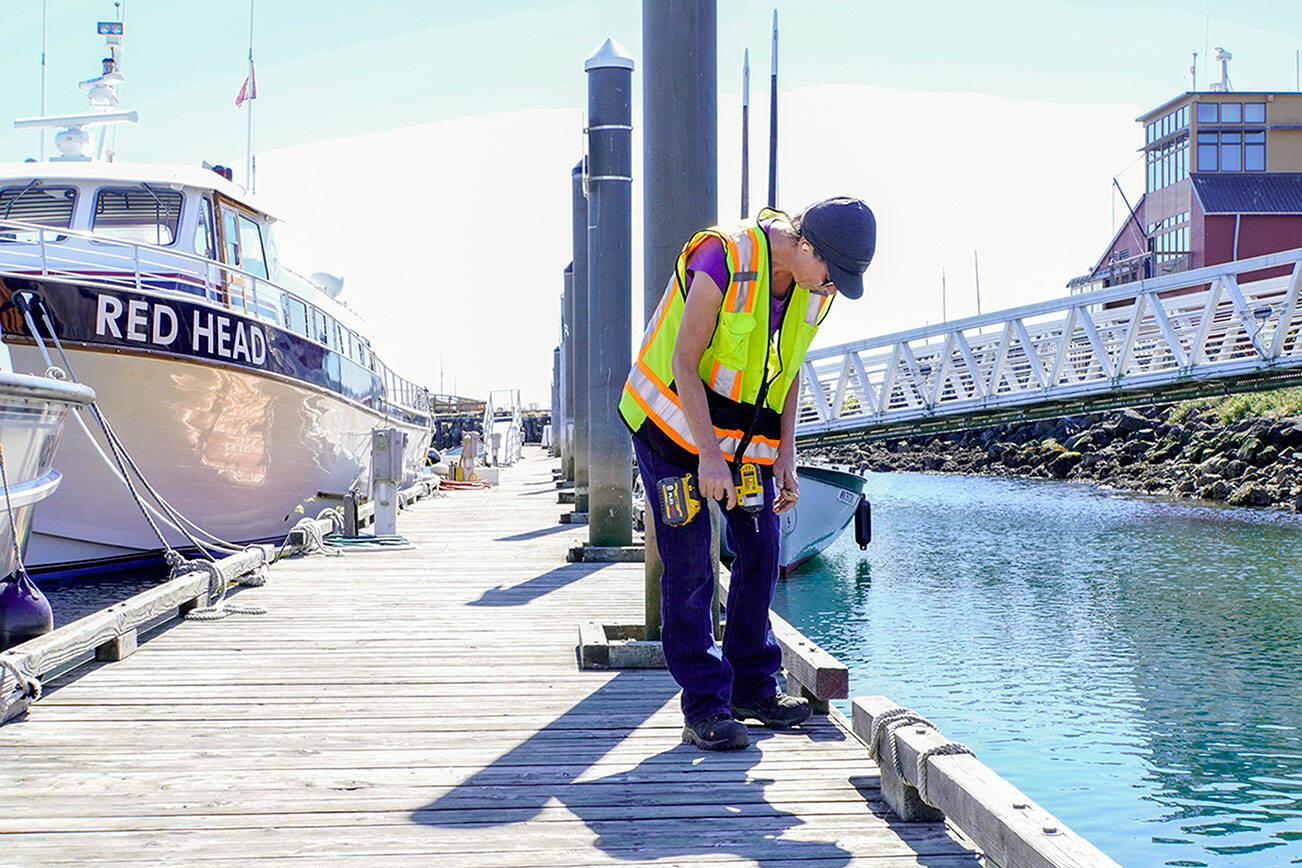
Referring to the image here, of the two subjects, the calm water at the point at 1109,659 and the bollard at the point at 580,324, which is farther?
the bollard at the point at 580,324

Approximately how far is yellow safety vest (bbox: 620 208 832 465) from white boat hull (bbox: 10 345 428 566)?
25.5ft

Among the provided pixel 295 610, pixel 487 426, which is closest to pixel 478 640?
pixel 295 610

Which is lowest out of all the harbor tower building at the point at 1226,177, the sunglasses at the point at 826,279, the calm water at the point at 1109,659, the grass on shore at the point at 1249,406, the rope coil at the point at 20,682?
the calm water at the point at 1109,659

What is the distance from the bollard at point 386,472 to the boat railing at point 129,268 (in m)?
1.83

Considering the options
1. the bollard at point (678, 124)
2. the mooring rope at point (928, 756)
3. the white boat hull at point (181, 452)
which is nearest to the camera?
the mooring rope at point (928, 756)

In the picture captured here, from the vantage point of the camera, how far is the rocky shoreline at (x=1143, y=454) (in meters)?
29.4

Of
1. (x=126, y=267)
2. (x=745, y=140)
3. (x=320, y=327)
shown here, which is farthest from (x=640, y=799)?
(x=745, y=140)

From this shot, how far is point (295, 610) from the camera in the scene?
285 inches

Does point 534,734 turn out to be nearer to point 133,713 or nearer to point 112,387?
point 133,713

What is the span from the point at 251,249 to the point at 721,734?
450 inches

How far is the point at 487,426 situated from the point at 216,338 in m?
25.3

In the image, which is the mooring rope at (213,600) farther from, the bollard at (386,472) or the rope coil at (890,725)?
the rope coil at (890,725)

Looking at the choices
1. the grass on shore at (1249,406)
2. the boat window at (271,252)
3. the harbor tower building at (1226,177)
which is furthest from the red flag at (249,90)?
the harbor tower building at (1226,177)

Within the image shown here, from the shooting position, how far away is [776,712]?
4.28 m
